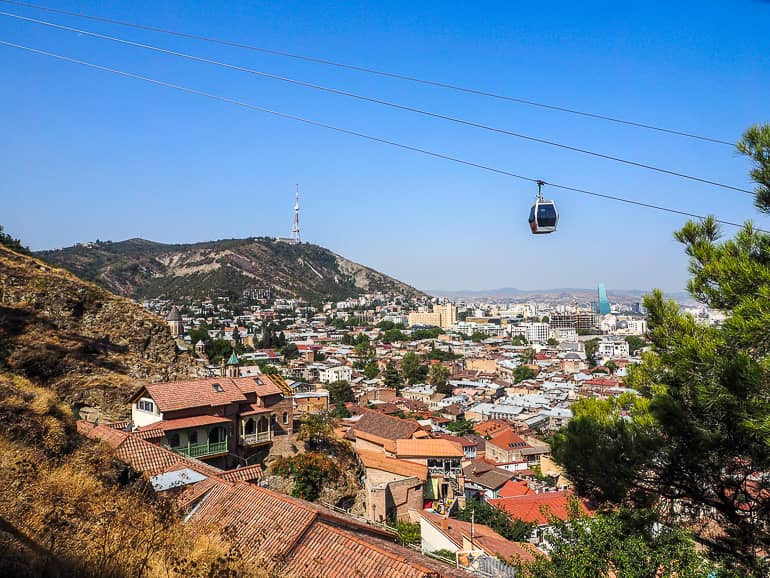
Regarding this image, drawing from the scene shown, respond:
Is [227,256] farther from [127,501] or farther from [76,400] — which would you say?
[127,501]

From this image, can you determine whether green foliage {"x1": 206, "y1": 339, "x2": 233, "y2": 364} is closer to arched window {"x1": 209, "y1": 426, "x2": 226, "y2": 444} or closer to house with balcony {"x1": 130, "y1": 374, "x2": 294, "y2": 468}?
house with balcony {"x1": 130, "y1": 374, "x2": 294, "y2": 468}

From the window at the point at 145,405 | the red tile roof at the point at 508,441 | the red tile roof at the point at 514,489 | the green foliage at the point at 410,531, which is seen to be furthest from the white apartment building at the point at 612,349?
the window at the point at 145,405

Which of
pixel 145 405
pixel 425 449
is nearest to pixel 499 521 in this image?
pixel 425 449

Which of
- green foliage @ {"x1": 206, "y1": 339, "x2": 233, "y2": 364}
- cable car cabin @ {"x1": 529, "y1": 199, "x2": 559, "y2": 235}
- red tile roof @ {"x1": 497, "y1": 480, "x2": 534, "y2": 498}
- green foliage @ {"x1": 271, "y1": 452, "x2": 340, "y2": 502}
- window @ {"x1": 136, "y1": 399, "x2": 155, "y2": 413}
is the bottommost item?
red tile roof @ {"x1": 497, "y1": 480, "x2": 534, "y2": 498}

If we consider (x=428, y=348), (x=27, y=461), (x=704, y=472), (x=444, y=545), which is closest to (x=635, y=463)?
(x=704, y=472)

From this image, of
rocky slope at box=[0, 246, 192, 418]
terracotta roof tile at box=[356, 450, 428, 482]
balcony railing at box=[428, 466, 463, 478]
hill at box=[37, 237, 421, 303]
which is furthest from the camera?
hill at box=[37, 237, 421, 303]

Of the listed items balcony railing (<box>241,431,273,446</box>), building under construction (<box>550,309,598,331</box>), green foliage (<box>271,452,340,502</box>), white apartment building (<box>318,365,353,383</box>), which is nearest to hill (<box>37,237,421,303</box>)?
building under construction (<box>550,309,598,331</box>)
